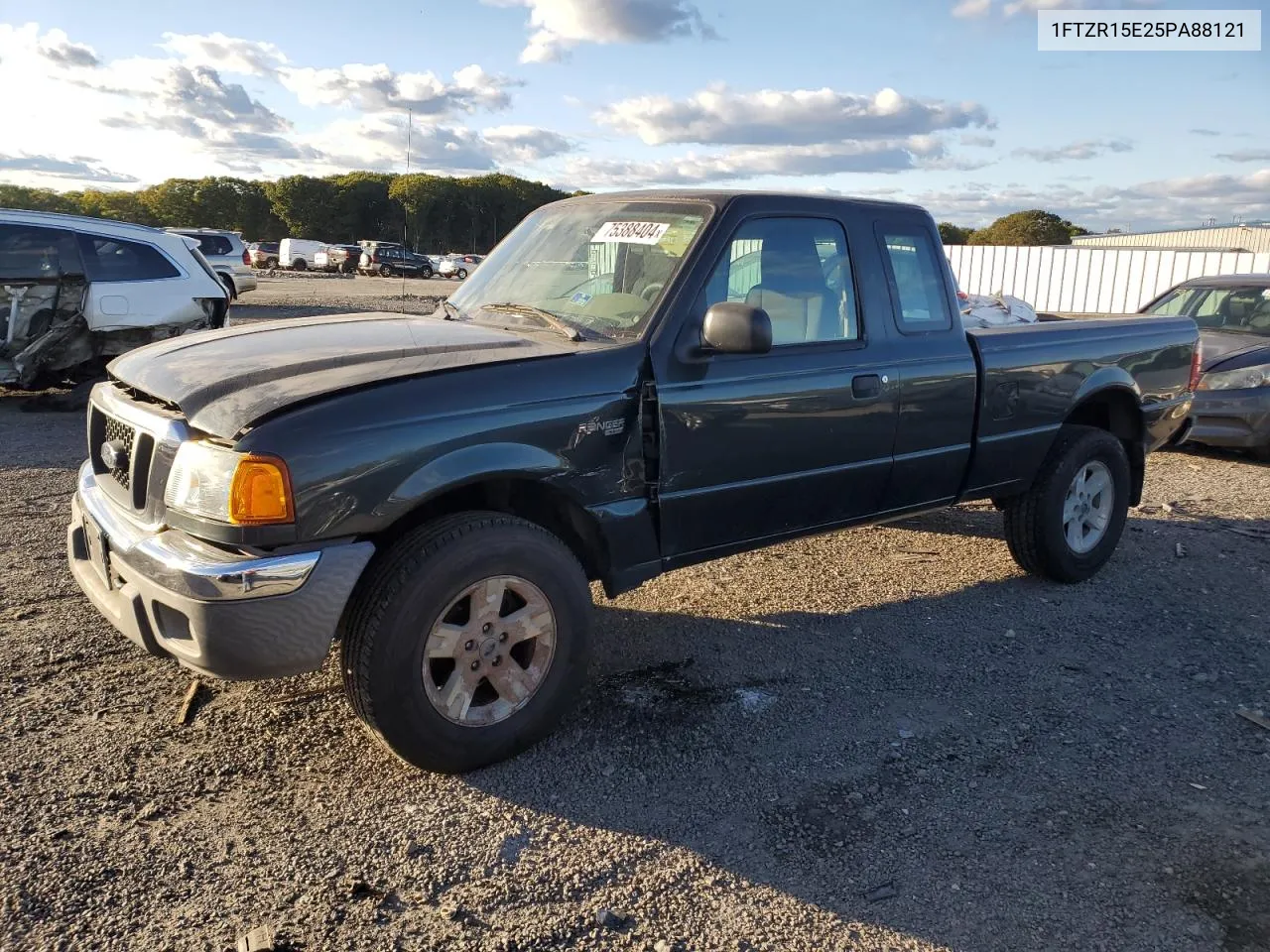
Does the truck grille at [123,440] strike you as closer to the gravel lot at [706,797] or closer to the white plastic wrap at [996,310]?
the gravel lot at [706,797]

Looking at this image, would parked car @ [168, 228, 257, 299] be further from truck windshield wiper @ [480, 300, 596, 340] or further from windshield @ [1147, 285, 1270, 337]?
truck windshield wiper @ [480, 300, 596, 340]

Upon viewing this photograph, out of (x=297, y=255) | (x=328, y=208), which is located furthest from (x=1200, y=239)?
(x=328, y=208)

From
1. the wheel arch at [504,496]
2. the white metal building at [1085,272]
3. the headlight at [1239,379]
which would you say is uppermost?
the white metal building at [1085,272]

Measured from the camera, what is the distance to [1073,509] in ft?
17.4

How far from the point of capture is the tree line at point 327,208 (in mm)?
78500

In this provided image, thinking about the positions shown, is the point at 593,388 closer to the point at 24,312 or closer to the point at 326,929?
the point at 326,929

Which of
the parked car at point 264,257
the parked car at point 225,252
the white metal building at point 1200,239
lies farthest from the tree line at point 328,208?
the parked car at point 225,252

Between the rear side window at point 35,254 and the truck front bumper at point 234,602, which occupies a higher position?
the rear side window at point 35,254

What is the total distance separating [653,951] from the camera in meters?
2.44

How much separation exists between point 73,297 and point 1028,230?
53.9 metres

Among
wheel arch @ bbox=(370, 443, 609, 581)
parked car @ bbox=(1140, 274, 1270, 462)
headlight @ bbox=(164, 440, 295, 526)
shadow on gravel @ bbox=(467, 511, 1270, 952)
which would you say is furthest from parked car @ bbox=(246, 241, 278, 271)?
headlight @ bbox=(164, 440, 295, 526)

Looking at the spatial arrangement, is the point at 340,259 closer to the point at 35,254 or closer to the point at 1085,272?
the point at 1085,272

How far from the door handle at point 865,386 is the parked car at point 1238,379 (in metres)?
5.10

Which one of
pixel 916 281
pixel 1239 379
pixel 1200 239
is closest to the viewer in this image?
pixel 916 281
